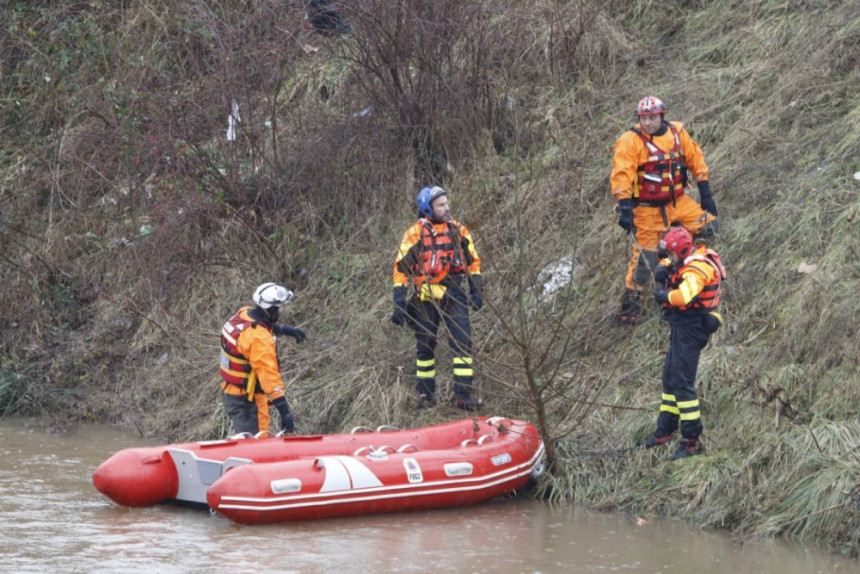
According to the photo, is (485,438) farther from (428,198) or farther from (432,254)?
(428,198)

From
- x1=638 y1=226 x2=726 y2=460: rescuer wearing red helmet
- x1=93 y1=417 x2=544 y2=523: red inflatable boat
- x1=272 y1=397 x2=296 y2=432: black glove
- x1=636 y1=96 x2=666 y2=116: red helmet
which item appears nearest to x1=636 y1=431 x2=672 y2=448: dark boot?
x1=638 y1=226 x2=726 y2=460: rescuer wearing red helmet

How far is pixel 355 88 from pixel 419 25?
5.54 feet

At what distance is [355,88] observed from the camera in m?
14.5

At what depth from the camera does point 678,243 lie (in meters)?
8.94

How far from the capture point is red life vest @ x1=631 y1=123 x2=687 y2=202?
33.7 feet

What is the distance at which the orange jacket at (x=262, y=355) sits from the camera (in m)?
9.07

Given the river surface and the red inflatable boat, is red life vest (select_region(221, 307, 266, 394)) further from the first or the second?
Answer: the river surface

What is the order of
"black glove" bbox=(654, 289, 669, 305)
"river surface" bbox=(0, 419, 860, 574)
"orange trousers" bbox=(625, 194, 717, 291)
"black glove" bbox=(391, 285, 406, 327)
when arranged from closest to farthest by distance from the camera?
"river surface" bbox=(0, 419, 860, 574) → "black glove" bbox=(654, 289, 669, 305) → "black glove" bbox=(391, 285, 406, 327) → "orange trousers" bbox=(625, 194, 717, 291)

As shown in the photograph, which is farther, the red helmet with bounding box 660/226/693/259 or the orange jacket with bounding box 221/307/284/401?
the orange jacket with bounding box 221/307/284/401

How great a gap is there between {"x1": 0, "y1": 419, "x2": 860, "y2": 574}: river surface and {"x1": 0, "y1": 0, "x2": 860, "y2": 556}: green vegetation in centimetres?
67

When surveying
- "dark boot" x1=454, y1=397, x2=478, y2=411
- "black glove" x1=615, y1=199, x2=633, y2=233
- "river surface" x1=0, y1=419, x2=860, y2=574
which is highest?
"black glove" x1=615, y1=199, x2=633, y2=233

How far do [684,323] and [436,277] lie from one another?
94.1 inches

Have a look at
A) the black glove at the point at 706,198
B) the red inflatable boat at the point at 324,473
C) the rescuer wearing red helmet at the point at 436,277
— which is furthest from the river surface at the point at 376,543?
the black glove at the point at 706,198

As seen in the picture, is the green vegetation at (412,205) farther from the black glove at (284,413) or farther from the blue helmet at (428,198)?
the black glove at (284,413)
